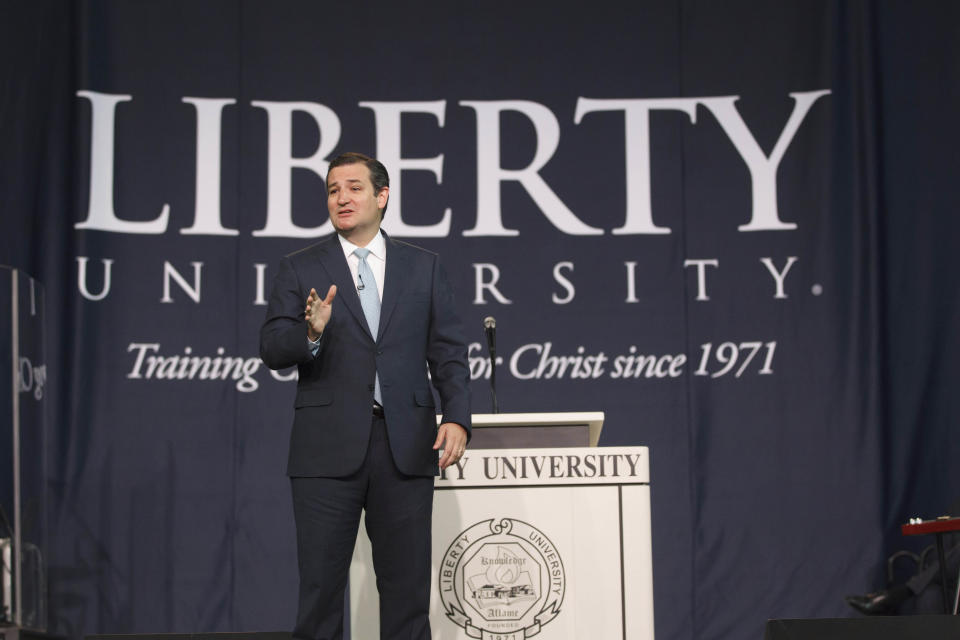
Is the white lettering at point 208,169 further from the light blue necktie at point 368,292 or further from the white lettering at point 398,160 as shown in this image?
the light blue necktie at point 368,292

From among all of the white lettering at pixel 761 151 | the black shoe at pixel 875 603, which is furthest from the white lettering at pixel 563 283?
the black shoe at pixel 875 603

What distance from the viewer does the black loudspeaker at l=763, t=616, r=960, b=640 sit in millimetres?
2627

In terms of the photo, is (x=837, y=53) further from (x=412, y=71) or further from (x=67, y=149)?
(x=67, y=149)

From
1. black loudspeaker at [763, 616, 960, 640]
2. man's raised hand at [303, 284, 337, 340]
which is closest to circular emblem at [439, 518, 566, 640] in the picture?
black loudspeaker at [763, 616, 960, 640]

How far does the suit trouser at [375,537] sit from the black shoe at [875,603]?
2.70 metres

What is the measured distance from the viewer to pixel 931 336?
501 centimetres

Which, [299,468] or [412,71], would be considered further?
[412,71]

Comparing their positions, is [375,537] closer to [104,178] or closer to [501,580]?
[501,580]

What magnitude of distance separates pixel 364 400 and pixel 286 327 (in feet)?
0.77

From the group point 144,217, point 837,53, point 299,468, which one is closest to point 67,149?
point 144,217

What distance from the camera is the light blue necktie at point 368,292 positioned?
2572mm

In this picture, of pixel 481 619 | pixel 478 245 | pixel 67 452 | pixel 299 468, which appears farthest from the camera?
pixel 478 245

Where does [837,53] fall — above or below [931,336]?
above

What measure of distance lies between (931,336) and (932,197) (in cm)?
63
